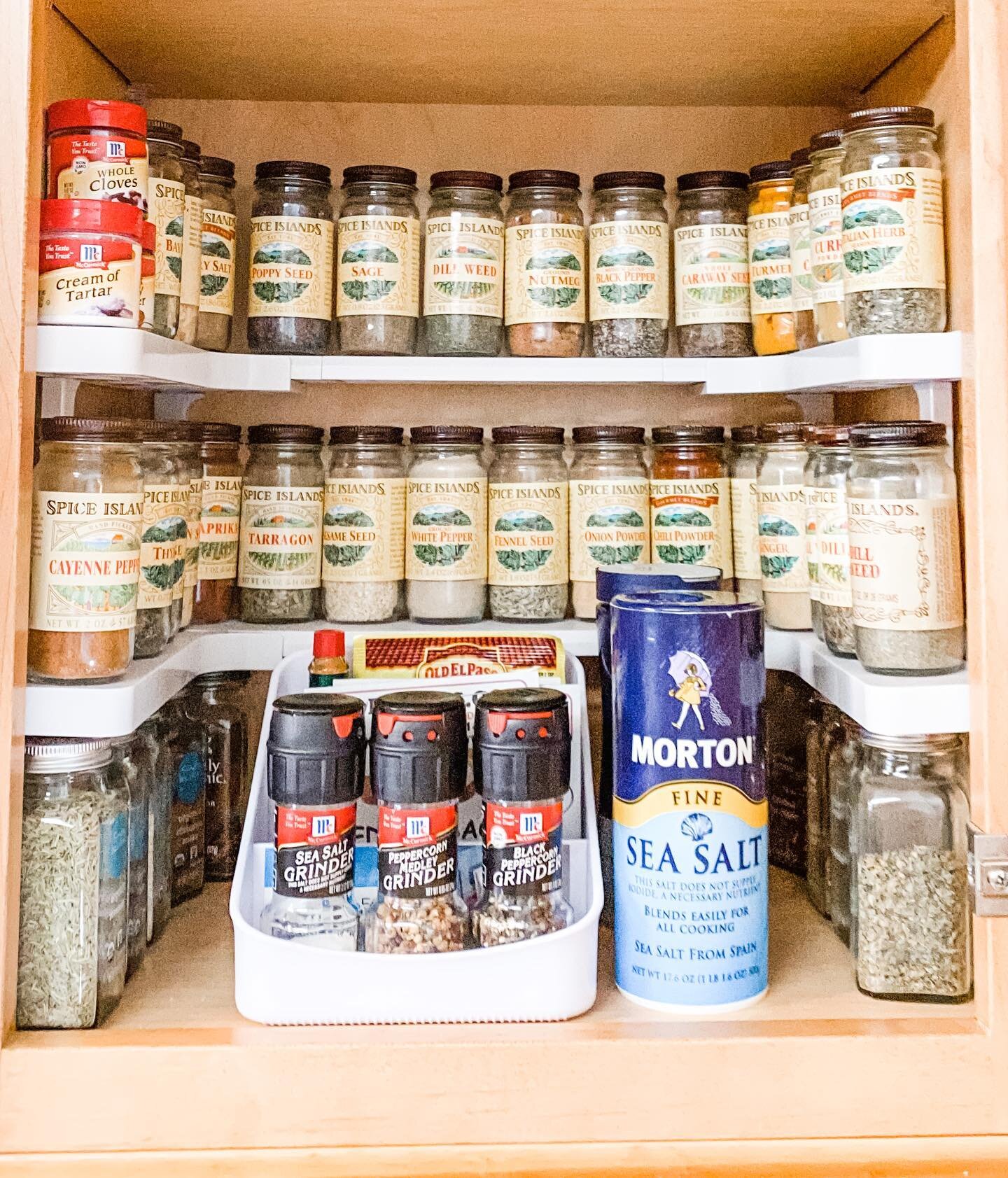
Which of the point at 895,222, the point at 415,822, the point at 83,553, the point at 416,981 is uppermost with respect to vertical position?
the point at 895,222

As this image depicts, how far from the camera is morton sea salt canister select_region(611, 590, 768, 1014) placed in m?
0.86

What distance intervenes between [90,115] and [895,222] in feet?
2.26

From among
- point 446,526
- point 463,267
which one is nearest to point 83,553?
point 446,526

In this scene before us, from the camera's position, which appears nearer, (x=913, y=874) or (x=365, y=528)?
(x=913, y=874)

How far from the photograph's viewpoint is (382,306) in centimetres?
113

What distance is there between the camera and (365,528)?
1143 mm

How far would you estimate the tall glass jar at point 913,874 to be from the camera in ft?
2.87

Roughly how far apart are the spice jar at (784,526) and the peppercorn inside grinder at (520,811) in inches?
13.8

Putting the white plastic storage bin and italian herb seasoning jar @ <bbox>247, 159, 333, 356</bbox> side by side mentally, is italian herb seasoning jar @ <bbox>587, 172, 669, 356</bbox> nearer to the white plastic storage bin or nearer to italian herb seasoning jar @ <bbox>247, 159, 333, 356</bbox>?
italian herb seasoning jar @ <bbox>247, 159, 333, 356</bbox>

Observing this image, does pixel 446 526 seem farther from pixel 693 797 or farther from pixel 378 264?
pixel 693 797

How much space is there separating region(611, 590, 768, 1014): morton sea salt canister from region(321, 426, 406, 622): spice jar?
36cm

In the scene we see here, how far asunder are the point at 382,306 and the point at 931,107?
577 millimetres

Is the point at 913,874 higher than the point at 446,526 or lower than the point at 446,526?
lower

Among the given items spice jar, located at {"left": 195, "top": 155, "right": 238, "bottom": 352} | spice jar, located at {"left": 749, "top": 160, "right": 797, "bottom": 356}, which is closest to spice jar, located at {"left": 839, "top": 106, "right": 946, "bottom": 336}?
spice jar, located at {"left": 749, "top": 160, "right": 797, "bottom": 356}
